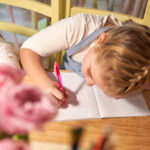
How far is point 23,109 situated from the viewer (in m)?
0.21

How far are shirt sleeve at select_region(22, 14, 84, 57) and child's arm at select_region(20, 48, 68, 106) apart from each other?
0.03 meters

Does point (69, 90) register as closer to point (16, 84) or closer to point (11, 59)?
point (11, 59)

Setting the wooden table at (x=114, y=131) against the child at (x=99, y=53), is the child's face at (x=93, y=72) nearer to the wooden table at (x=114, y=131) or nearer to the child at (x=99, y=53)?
the child at (x=99, y=53)

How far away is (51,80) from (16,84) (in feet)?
1.62

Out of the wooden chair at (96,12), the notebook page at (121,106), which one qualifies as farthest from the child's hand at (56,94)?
the wooden chair at (96,12)

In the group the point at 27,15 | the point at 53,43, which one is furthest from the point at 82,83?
the point at 27,15

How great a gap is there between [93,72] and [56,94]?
0.14 meters

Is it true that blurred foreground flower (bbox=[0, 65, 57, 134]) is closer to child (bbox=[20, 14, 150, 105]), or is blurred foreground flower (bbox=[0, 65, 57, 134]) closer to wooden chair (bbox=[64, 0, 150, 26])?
child (bbox=[20, 14, 150, 105])

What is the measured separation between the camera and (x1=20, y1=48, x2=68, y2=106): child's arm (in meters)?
0.67

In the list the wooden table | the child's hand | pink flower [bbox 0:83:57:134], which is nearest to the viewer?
pink flower [bbox 0:83:57:134]

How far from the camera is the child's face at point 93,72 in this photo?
63 centimetres

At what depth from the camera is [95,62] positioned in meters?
0.65

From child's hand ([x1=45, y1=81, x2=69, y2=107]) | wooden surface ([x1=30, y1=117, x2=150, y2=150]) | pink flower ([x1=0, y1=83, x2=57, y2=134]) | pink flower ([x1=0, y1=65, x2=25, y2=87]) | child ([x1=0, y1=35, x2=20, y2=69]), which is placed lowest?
wooden surface ([x1=30, y1=117, x2=150, y2=150])

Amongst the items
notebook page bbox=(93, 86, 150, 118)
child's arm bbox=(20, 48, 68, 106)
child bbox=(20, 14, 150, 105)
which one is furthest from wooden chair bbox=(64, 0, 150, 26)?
notebook page bbox=(93, 86, 150, 118)
